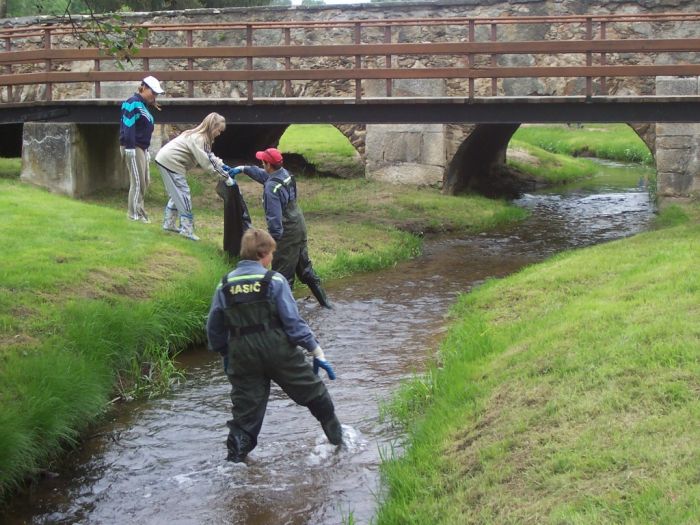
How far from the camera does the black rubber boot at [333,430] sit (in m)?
7.52

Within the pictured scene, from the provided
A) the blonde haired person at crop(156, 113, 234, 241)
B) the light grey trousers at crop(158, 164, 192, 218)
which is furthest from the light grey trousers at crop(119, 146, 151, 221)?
the light grey trousers at crop(158, 164, 192, 218)

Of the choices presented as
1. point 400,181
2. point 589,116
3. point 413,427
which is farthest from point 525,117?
point 413,427

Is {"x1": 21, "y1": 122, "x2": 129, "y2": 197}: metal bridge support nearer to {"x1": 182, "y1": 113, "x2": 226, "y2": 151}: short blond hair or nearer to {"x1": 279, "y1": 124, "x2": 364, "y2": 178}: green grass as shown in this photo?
{"x1": 182, "y1": 113, "x2": 226, "y2": 151}: short blond hair

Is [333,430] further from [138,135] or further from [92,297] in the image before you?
[138,135]

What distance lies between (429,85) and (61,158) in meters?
8.11

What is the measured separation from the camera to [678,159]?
1975 cm

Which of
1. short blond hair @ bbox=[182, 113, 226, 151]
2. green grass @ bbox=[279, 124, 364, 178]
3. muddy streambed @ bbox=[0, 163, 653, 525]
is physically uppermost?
short blond hair @ bbox=[182, 113, 226, 151]

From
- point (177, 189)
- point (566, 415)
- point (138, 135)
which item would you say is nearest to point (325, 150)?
point (138, 135)

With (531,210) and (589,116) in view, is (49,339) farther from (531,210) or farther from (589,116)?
(531,210)

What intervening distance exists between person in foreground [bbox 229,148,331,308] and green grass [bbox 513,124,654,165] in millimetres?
24458

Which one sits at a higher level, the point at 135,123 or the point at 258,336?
the point at 135,123

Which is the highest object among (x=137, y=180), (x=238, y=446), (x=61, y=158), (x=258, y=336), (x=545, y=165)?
(x=61, y=158)

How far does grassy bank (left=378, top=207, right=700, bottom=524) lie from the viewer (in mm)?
5402

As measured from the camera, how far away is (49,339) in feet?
29.2
